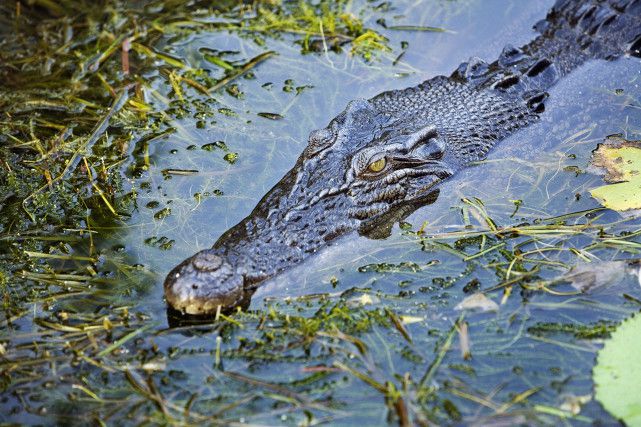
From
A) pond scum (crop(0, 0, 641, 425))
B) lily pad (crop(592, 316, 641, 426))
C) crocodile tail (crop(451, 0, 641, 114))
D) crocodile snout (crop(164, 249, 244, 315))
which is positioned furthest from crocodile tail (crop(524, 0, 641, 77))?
crocodile snout (crop(164, 249, 244, 315))

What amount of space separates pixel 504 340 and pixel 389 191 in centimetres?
135

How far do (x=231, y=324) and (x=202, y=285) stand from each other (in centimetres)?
26

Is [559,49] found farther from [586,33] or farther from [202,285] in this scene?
[202,285]

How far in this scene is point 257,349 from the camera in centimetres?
382

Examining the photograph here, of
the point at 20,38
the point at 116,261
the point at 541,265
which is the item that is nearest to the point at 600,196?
the point at 541,265

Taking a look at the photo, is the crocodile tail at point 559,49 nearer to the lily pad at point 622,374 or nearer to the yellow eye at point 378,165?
the yellow eye at point 378,165

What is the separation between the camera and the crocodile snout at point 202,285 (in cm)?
390

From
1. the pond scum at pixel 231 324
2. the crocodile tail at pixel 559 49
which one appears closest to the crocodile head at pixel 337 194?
the pond scum at pixel 231 324

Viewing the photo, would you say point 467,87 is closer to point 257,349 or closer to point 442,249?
point 442,249

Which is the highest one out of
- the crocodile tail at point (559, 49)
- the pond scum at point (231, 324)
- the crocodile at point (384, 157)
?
the crocodile tail at point (559, 49)

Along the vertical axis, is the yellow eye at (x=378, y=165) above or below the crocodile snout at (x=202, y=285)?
above

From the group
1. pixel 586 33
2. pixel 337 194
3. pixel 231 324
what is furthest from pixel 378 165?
pixel 586 33

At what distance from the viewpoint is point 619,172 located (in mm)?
4914

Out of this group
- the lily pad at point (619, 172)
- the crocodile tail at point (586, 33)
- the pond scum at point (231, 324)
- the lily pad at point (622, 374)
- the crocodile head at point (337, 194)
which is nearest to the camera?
the lily pad at point (622, 374)
